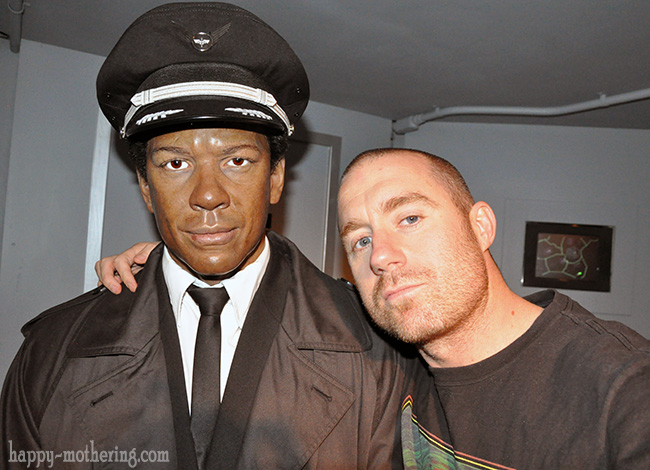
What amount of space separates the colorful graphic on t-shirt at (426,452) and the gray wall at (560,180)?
288cm

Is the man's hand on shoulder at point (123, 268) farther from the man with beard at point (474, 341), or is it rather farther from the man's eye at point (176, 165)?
the man with beard at point (474, 341)

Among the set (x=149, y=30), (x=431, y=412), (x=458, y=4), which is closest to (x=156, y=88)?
(x=149, y=30)

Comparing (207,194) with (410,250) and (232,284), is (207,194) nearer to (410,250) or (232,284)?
(232,284)

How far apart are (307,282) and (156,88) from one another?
66 cm

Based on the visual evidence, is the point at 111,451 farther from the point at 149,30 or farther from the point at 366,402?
the point at 149,30

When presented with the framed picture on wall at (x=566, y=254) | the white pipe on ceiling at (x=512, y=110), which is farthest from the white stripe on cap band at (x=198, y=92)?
the framed picture on wall at (x=566, y=254)

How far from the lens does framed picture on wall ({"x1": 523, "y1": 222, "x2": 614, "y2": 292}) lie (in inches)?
157

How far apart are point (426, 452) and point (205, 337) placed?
0.61 m

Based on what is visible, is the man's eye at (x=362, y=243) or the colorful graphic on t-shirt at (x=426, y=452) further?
the man's eye at (x=362, y=243)

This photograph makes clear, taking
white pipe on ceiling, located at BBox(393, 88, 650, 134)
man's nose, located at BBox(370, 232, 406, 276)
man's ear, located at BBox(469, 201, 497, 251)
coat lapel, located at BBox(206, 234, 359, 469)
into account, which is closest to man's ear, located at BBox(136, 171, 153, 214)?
coat lapel, located at BBox(206, 234, 359, 469)

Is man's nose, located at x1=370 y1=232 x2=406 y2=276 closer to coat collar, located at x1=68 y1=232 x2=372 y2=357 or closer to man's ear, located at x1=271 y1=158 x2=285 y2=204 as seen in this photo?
coat collar, located at x1=68 y1=232 x2=372 y2=357

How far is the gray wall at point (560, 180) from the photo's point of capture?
13.1 ft

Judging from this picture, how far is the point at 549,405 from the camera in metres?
1.12

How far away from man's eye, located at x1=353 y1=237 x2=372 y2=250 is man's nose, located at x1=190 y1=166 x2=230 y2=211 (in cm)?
35
